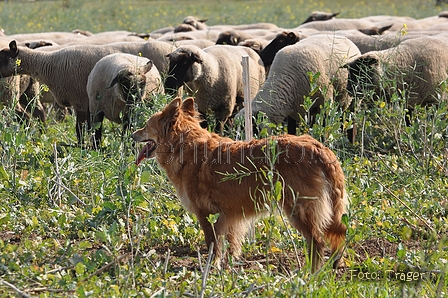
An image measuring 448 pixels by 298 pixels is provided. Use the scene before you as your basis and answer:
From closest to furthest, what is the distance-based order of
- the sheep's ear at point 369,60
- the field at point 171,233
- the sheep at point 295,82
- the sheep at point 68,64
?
1. the field at point 171,233
2. the sheep's ear at point 369,60
3. the sheep at point 295,82
4. the sheep at point 68,64

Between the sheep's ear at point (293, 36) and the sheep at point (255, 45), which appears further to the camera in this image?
the sheep at point (255, 45)

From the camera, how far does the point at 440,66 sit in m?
9.52

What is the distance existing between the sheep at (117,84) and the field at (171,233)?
0.77 metres

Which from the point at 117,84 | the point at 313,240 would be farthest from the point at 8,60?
the point at 313,240

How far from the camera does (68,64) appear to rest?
34.4ft

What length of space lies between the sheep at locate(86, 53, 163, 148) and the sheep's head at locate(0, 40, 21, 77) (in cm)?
162

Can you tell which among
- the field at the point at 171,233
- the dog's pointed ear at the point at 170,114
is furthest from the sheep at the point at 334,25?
the dog's pointed ear at the point at 170,114

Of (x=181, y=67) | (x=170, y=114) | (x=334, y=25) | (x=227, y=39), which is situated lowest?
(x=334, y=25)

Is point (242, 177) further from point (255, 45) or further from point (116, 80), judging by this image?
point (255, 45)

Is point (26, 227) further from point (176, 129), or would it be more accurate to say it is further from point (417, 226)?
point (417, 226)

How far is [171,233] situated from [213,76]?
4659 mm

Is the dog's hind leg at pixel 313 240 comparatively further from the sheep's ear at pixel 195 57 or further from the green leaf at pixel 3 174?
the sheep's ear at pixel 195 57

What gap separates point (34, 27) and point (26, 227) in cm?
1935

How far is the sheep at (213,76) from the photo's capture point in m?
9.48
